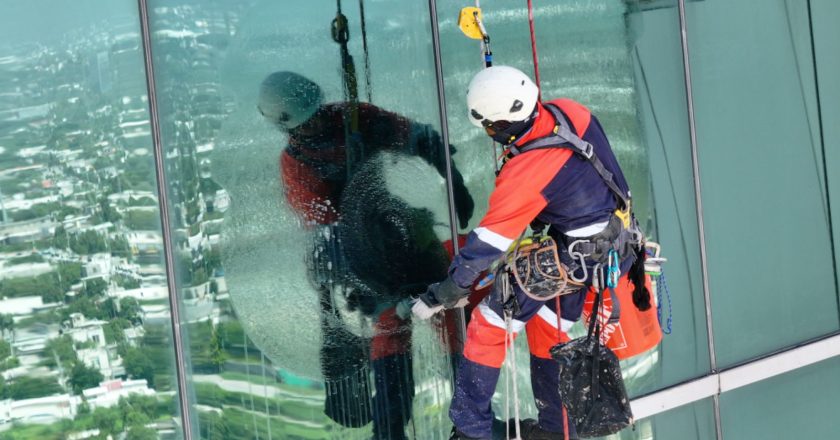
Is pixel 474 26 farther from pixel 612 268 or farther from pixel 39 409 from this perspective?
pixel 39 409

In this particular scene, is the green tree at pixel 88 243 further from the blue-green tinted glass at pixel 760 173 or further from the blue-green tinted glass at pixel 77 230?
the blue-green tinted glass at pixel 760 173

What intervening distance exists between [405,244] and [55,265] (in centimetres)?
149

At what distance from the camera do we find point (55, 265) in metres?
3.77

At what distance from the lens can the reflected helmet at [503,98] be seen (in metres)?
3.84

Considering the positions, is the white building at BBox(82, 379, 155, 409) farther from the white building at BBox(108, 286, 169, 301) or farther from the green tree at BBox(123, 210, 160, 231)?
the green tree at BBox(123, 210, 160, 231)

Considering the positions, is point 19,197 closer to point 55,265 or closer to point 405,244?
point 55,265

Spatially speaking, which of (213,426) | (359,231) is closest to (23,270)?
(213,426)

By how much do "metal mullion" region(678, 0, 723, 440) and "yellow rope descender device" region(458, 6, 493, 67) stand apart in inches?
60.8

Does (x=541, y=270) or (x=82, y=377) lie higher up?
(x=541, y=270)

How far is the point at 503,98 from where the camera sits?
384 cm

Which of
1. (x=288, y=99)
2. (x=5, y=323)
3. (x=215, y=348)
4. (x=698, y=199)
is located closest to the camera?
(x=5, y=323)

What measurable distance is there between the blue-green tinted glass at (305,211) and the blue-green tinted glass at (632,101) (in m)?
0.17

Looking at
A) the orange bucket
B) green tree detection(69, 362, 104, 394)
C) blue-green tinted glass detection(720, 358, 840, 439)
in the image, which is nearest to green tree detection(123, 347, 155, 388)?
green tree detection(69, 362, 104, 394)

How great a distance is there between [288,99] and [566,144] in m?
1.13
